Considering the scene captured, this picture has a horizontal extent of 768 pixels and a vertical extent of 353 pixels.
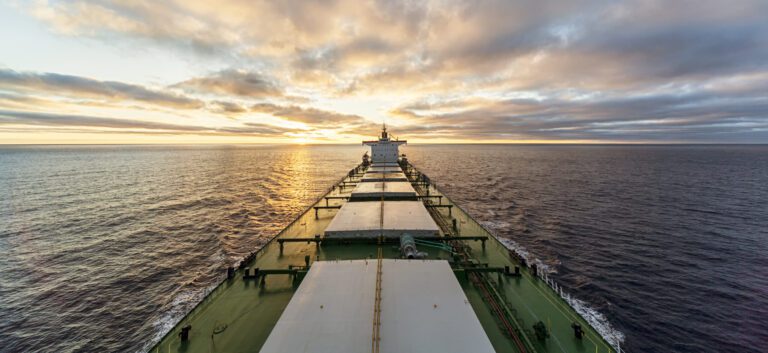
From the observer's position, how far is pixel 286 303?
18.6 m

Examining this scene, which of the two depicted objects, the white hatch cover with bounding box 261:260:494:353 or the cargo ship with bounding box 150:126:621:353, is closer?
the white hatch cover with bounding box 261:260:494:353

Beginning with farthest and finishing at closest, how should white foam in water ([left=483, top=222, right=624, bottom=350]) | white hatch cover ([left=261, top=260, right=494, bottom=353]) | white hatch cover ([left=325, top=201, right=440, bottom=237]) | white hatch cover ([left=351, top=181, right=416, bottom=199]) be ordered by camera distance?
white hatch cover ([left=351, top=181, right=416, bottom=199])
white hatch cover ([left=325, top=201, right=440, bottom=237])
white foam in water ([left=483, top=222, right=624, bottom=350])
white hatch cover ([left=261, top=260, right=494, bottom=353])

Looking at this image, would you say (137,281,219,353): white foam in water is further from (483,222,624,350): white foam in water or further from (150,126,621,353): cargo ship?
(483,222,624,350): white foam in water

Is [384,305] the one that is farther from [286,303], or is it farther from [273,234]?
[273,234]

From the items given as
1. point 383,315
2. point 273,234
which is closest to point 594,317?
point 383,315

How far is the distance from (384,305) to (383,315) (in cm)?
79

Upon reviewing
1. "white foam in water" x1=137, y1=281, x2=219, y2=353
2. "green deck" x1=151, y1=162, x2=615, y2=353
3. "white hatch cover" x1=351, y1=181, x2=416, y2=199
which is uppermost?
"white hatch cover" x1=351, y1=181, x2=416, y2=199

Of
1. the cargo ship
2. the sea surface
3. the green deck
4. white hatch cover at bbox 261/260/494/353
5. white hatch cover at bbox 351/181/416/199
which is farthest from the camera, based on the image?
white hatch cover at bbox 351/181/416/199

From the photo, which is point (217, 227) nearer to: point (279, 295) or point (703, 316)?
point (279, 295)

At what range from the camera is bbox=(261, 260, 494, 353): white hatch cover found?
472 inches

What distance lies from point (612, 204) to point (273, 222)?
71932 mm

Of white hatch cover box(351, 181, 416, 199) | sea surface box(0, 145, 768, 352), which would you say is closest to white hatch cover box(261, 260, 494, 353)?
sea surface box(0, 145, 768, 352)

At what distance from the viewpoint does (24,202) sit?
211ft

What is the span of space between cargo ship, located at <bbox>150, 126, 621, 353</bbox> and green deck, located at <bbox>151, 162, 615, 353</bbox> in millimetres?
65
